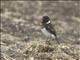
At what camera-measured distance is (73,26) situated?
18.5 meters

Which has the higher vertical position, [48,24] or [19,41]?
[48,24]

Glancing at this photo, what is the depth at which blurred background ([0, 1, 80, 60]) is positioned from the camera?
13.3 metres

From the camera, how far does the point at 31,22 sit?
17.8 m

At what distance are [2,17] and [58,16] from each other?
3.14 metres

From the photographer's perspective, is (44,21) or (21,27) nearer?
(44,21)

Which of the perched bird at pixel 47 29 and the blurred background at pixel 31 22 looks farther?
the blurred background at pixel 31 22

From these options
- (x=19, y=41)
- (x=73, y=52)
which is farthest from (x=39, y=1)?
(x=73, y=52)

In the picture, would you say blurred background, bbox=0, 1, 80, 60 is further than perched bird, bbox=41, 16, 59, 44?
Yes

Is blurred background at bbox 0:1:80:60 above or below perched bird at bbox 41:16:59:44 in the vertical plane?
below

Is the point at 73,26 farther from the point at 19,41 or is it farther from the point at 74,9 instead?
the point at 19,41

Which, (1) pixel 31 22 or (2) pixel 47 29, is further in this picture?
(1) pixel 31 22

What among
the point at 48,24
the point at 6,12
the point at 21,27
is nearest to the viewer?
the point at 48,24

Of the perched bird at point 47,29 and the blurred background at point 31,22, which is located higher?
the perched bird at point 47,29

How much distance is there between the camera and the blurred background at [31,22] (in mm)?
13292
